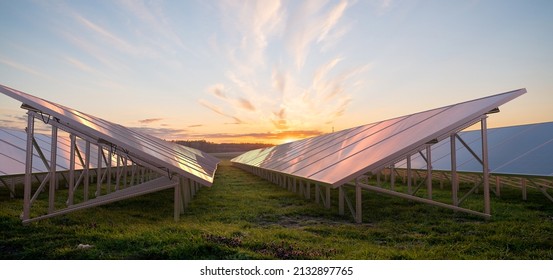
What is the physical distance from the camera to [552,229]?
26.9 ft

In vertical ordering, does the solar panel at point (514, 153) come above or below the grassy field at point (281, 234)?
above

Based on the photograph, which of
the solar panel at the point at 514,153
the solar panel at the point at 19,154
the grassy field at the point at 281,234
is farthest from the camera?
the solar panel at the point at 19,154

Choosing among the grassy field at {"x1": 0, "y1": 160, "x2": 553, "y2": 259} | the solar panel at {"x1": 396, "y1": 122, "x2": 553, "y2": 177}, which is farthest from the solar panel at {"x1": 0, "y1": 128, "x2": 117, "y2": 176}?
the solar panel at {"x1": 396, "y1": 122, "x2": 553, "y2": 177}

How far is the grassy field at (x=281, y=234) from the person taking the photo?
6230 millimetres

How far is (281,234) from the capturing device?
767cm

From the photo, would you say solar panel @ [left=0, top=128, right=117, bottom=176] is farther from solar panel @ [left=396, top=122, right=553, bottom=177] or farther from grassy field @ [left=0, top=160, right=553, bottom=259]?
solar panel @ [left=396, top=122, right=553, bottom=177]

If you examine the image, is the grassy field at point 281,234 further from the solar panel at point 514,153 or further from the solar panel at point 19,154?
the solar panel at point 19,154

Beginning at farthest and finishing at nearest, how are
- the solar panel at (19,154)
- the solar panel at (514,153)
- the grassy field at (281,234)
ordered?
the solar panel at (19,154), the solar panel at (514,153), the grassy field at (281,234)

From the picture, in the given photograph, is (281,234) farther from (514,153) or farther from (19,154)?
(19,154)

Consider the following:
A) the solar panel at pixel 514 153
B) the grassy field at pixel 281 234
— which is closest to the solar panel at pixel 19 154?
the grassy field at pixel 281 234

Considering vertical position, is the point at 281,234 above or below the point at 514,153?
below

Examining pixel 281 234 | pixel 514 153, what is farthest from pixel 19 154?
pixel 514 153

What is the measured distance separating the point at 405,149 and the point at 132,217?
7.20 m

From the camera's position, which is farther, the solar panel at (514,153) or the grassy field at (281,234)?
the solar panel at (514,153)
